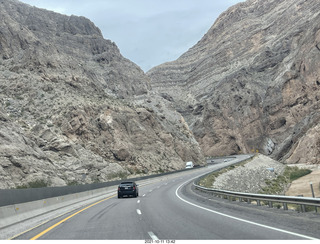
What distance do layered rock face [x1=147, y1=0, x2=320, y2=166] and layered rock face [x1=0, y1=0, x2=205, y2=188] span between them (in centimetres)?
2666

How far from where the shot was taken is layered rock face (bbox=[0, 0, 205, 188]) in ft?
119

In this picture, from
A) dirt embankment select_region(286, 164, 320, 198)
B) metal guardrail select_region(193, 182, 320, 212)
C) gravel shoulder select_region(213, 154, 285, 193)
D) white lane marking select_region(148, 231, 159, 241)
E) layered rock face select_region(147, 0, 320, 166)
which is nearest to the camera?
white lane marking select_region(148, 231, 159, 241)

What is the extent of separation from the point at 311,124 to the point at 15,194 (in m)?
64.0

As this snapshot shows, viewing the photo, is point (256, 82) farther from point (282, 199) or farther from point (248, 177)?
point (282, 199)

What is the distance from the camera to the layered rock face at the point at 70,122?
36188mm

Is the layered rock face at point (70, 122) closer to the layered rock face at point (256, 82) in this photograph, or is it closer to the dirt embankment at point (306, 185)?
the dirt embankment at point (306, 185)

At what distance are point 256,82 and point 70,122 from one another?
7694 centimetres

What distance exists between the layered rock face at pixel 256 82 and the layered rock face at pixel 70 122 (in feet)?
87.5

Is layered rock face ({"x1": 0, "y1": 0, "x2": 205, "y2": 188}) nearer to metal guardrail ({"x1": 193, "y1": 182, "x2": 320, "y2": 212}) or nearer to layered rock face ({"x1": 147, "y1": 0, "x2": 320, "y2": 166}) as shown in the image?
metal guardrail ({"x1": 193, "y1": 182, "x2": 320, "y2": 212})

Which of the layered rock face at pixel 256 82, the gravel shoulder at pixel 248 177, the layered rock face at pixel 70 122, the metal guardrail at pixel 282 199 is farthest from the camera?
the layered rock face at pixel 256 82

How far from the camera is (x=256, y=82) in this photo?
108m

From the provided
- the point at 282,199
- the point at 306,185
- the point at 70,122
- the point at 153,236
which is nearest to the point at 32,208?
the point at 153,236

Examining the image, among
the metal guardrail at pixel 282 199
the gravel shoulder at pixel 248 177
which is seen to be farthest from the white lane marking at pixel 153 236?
the gravel shoulder at pixel 248 177

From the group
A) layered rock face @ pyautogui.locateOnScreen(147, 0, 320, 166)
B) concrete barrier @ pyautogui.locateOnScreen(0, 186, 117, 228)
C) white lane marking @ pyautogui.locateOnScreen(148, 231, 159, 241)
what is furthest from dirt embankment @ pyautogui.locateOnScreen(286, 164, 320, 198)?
white lane marking @ pyautogui.locateOnScreen(148, 231, 159, 241)
